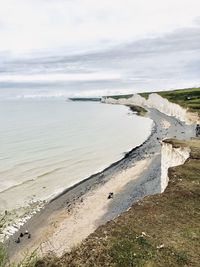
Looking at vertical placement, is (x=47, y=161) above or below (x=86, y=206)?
below

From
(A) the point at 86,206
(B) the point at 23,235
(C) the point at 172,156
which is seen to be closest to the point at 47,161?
(A) the point at 86,206

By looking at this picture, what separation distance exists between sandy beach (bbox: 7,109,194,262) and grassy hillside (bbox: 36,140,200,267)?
642 cm

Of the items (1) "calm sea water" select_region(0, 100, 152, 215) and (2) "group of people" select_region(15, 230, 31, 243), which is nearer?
(2) "group of people" select_region(15, 230, 31, 243)

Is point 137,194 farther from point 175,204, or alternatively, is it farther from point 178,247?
point 178,247

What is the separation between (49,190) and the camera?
1857 inches

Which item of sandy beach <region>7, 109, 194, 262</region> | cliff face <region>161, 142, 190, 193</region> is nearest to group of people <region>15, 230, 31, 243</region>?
sandy beach <region>7, 109, 194, 262</region>

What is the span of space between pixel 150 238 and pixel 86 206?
23052 millimetres

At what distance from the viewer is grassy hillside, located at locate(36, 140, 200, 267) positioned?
52.8 ft

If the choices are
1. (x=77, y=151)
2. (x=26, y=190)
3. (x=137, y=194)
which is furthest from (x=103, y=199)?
(x=77, y=151)

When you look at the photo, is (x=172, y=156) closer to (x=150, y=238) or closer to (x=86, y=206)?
(x=86, y=206)

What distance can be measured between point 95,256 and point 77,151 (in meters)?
58.7

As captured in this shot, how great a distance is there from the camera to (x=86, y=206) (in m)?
40.6

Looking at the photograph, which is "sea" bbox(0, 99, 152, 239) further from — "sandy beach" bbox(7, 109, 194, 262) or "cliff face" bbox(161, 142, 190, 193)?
"cliff face" bbox(161, 142, 190, 193)

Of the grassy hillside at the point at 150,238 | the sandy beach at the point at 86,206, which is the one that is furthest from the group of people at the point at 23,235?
the grassy hillside at the point at 150,238
